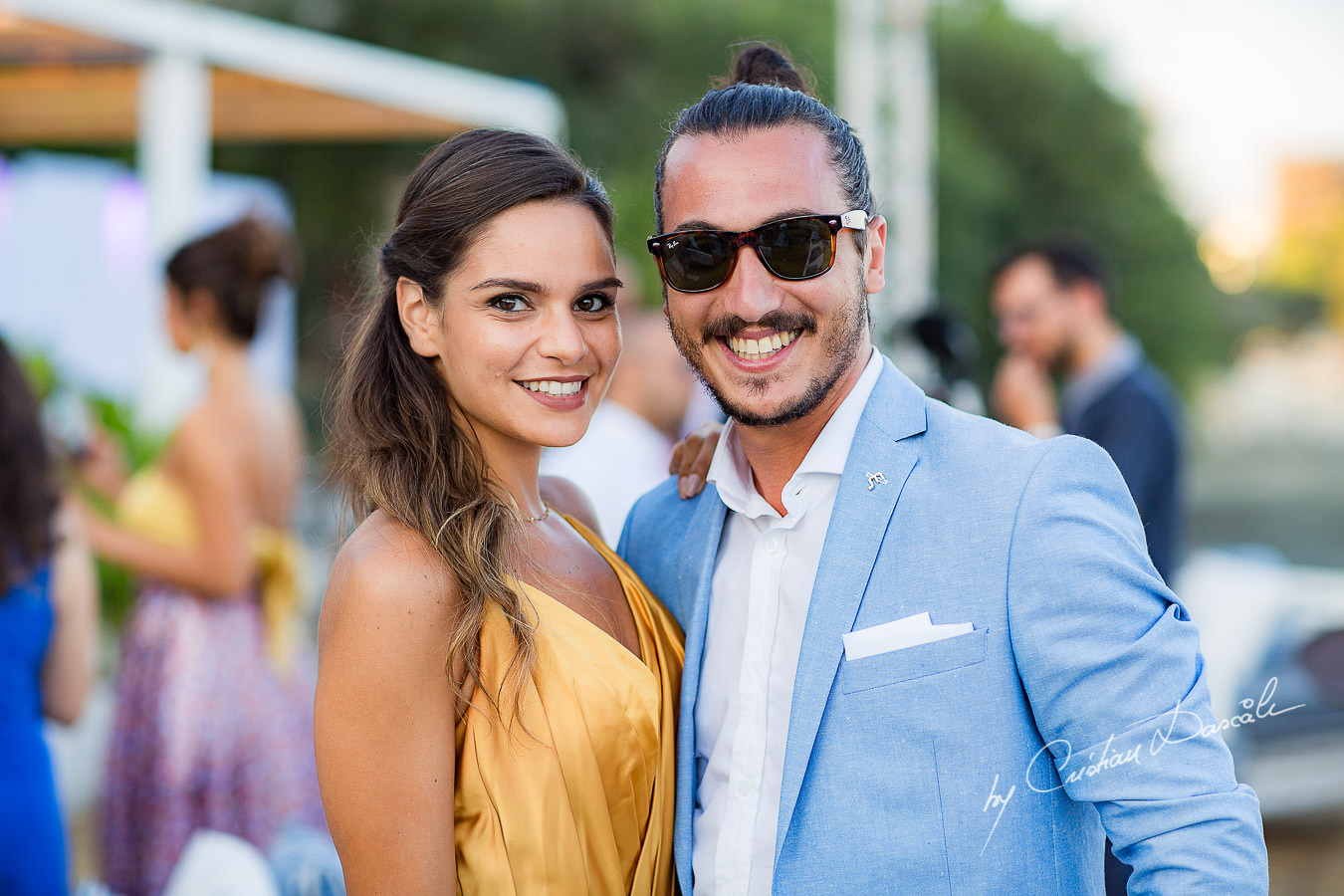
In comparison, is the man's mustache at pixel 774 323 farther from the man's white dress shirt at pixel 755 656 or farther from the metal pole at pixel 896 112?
the metal pole at pixel 896 112

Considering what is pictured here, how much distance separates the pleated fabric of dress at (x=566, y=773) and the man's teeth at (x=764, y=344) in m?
0.53

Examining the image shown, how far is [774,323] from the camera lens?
1839 millimetres

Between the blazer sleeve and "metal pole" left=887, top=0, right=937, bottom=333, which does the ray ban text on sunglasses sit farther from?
"metal pole" left=887, top=0, right=937, bottom=333

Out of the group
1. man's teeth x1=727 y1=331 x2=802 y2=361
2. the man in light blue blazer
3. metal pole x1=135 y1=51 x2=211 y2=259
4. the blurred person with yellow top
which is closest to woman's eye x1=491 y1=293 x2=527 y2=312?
the man in light blue blazer

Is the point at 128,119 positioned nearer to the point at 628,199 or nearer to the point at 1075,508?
the point at 628,199

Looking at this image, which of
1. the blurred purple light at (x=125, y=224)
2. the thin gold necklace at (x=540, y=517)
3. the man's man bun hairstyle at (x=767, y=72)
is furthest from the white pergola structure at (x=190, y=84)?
the thin gold necklace at (x=540, y=517)

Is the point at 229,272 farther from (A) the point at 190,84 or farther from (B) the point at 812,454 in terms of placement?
(B) the point at 812,454

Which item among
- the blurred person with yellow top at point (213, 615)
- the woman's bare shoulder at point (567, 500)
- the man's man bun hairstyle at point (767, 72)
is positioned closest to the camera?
the man's man bun hairstyle at point (767, 72)

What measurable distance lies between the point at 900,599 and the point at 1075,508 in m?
0.27

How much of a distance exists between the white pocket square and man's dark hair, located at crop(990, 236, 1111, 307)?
12.4 feet

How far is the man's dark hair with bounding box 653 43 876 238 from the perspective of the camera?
186cm

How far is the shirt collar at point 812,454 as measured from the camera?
1.85 metres

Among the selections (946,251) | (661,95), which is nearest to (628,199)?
(661,95)

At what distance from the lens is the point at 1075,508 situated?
1.58 m
